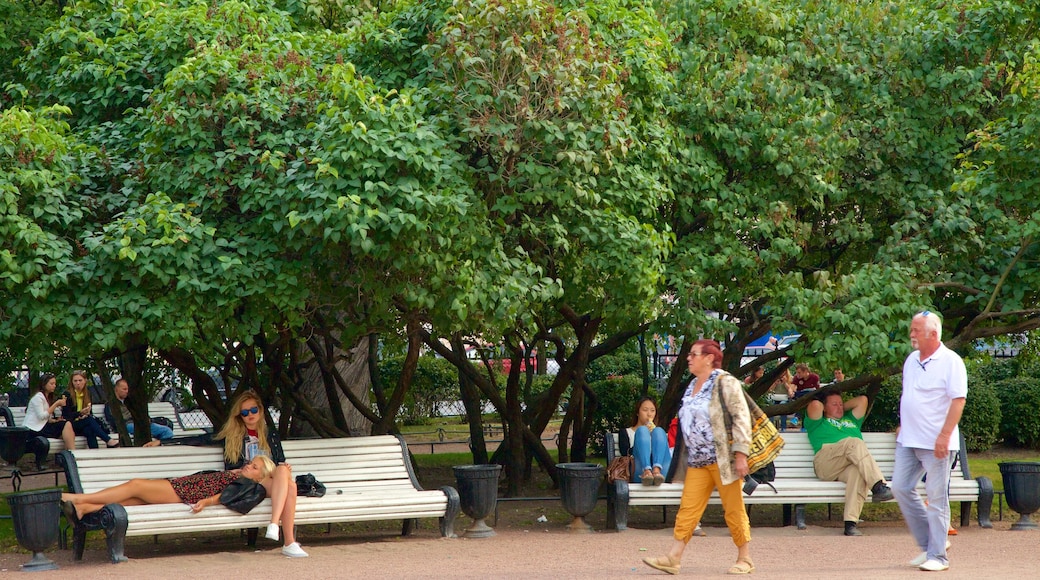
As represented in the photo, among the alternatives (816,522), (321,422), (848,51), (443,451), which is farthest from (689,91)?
(443,451)

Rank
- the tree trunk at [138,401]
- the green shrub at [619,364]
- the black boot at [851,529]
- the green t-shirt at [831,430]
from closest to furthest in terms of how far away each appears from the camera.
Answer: the black boot at [851,529], the green t-shirt at [831,430], the tree trunk at [138,401], the green shrub at [619,364]

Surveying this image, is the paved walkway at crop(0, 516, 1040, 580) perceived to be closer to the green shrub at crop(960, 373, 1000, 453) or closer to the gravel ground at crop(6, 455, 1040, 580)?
the gravel ground at crop(6, 455, 1040, 580)

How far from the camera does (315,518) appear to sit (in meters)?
8.41

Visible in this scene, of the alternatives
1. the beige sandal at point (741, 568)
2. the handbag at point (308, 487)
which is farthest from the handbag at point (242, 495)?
the beige sandal at point (741, 568)

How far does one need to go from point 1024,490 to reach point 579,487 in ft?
12.6

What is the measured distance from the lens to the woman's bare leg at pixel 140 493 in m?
8.13

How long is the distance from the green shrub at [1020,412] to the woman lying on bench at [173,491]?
12637 millimetres

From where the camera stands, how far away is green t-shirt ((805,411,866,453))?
991 centimetres

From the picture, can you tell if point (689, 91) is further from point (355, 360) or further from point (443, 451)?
point (443, 451)

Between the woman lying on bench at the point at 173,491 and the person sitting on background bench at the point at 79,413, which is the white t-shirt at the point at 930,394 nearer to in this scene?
the woman lying on bench at the point at 173,491

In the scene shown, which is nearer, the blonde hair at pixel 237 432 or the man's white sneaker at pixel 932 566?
the man's white sneaker at pixel 932 566

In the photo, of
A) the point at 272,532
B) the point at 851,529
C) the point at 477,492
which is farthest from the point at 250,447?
the point at 851,529

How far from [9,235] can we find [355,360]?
5683 mm

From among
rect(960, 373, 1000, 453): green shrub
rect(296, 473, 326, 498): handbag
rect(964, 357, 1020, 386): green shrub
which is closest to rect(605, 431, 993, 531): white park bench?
rect(296, 473, 326, 498): handbag
